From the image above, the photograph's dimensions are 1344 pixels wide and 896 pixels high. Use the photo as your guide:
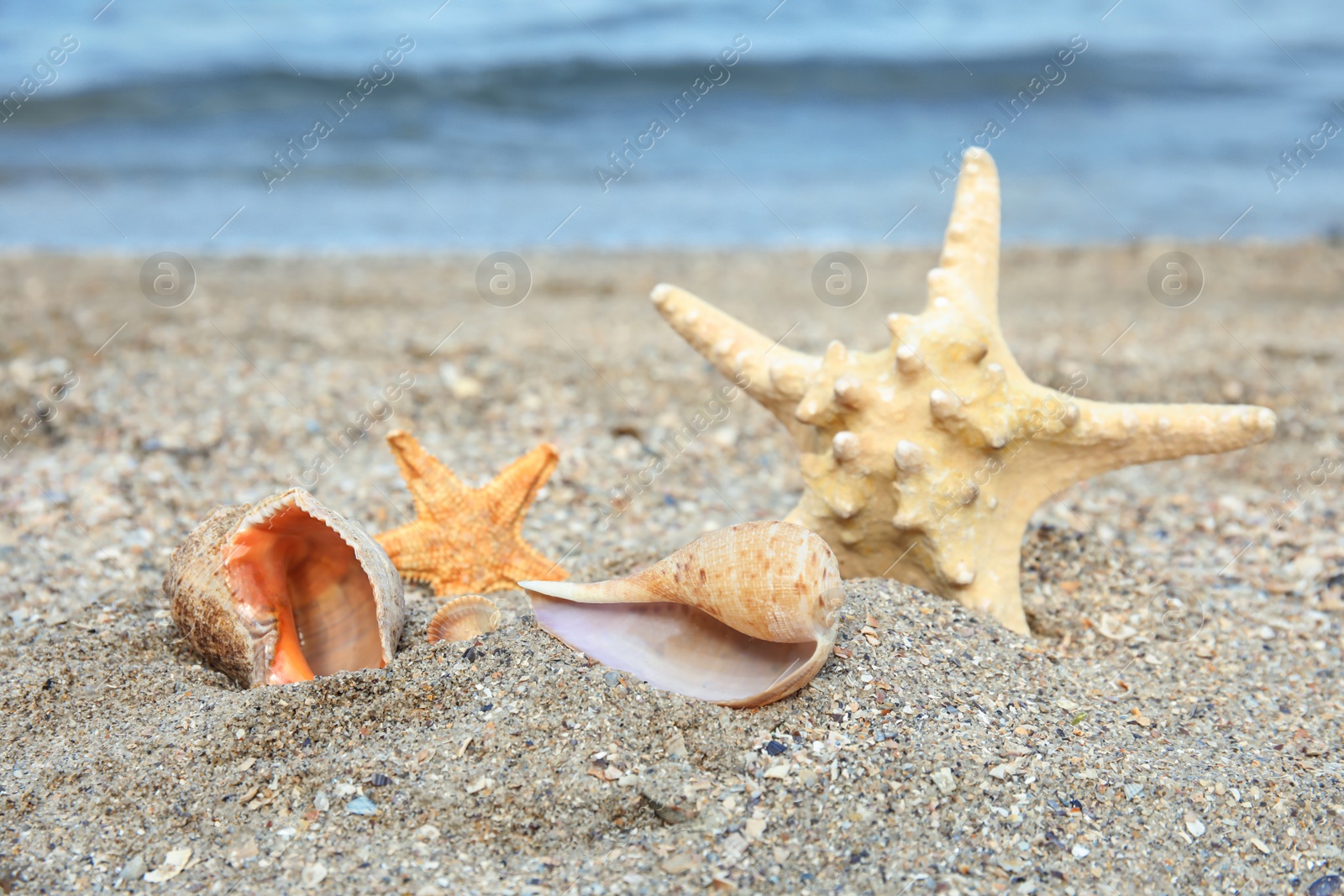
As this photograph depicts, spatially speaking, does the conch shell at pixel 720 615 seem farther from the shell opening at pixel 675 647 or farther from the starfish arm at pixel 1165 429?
the starfish arm at pixel 1165 429

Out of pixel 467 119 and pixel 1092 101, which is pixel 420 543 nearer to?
pixel 467 119

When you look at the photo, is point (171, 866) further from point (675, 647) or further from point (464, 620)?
point (675, 647)

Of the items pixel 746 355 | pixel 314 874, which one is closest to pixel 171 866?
pixel 314 874

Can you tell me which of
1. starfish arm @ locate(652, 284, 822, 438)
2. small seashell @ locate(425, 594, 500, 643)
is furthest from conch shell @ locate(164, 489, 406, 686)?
starfish arm @ locate(652, 284, 822, 438)

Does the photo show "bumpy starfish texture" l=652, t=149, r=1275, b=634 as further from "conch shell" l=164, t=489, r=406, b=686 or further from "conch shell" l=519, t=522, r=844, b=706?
"conch shell" l=164, t=489, r=406, b=686

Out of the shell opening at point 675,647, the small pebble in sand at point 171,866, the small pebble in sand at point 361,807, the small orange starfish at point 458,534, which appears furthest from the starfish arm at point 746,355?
the small pebble in sand at point 171,866

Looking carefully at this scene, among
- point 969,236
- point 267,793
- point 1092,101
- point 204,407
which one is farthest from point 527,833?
point 1092,101
